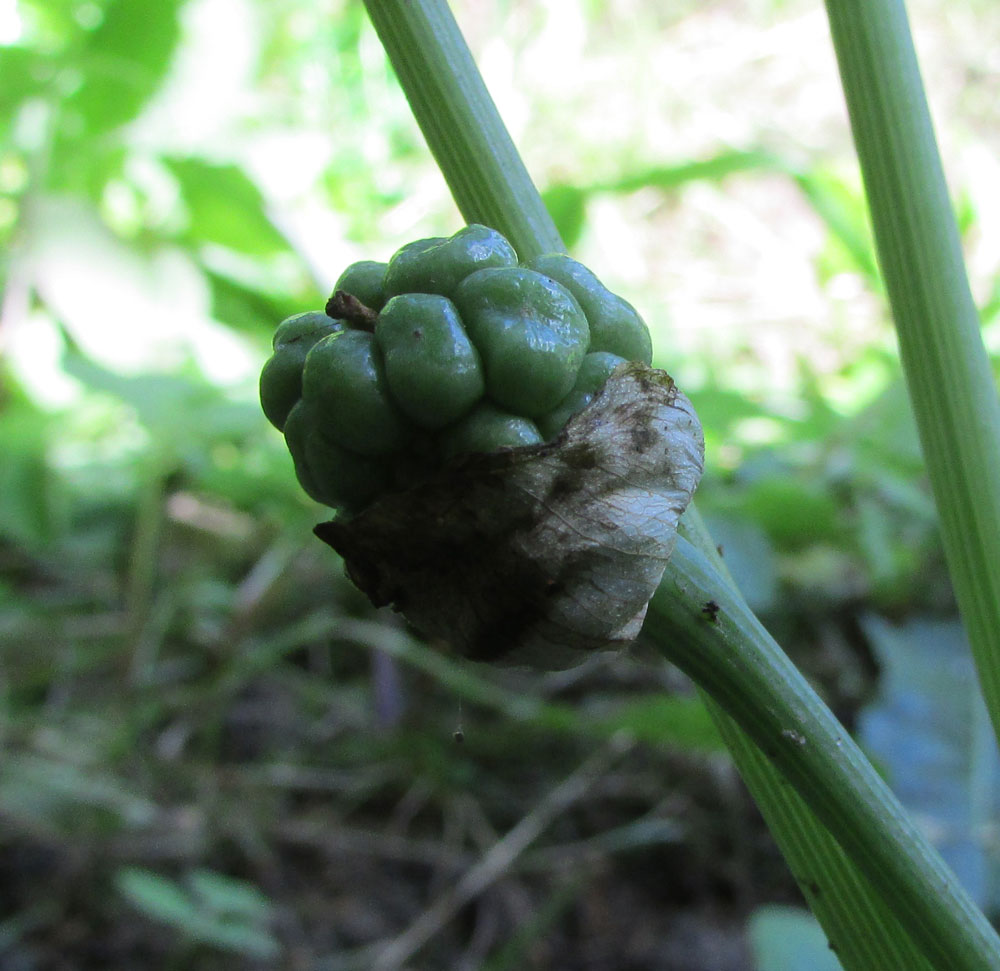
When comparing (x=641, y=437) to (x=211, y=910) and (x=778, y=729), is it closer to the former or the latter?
(x=778, y=729)

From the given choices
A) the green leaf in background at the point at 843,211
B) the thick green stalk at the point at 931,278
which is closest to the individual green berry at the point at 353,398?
the thick green stalk at the point at 931,278

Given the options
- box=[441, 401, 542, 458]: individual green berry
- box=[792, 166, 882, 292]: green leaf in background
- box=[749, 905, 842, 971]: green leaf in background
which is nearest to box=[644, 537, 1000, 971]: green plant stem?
box=[441, 401, 542, 458]: individual green berry

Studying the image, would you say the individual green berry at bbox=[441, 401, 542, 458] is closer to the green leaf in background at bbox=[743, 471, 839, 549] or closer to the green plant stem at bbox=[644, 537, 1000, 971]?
the green plant stem at bbox=[644, 537, 1000, 971]

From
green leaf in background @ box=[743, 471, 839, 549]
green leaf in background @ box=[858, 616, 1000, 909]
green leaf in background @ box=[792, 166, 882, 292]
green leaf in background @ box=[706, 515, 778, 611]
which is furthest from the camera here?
green leaf in background @ box=[792, 166, 882, 292]

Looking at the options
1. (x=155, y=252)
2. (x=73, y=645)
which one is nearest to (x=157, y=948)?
(x=73, y=645)

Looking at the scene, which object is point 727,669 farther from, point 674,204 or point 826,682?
point 674,204

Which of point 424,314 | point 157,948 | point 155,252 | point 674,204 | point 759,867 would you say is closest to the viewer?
point 424,314
